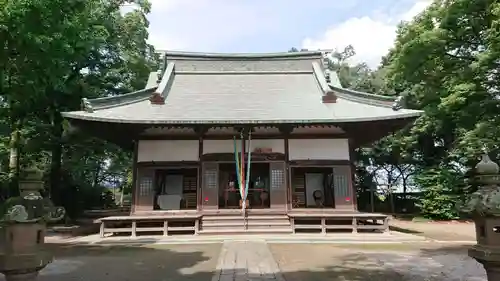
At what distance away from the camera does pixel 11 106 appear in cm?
1226

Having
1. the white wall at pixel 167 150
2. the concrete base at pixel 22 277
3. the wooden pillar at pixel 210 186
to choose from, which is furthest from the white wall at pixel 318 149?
the concrete base at pixel 22 277

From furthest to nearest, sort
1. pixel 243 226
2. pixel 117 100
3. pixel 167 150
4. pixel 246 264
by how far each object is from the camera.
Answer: pixel 117 100 → pixel 167 150 → pixel 243 226 → pixel 246 264

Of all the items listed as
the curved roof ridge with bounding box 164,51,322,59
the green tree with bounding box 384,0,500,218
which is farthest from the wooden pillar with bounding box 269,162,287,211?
the curved roof ridge with bounding box 164,51,322,59

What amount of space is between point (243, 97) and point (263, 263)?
927 cm

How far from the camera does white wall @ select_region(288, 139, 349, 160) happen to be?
13.1 metres

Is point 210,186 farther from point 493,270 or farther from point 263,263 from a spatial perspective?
point 493,270

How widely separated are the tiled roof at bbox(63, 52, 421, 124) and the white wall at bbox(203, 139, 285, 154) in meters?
0.98

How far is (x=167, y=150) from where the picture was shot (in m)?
13.1

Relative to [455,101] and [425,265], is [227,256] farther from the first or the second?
[455,101]

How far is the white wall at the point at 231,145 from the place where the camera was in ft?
43.0

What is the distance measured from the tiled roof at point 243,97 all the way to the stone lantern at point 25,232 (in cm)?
856

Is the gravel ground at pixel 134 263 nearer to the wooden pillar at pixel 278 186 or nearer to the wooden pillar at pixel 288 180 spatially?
the wooden pillar at pixel 278 186

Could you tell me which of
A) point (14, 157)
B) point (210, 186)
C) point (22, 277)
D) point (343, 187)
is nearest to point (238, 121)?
point (210, 186)

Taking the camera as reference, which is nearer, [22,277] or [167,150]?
[22,277]
